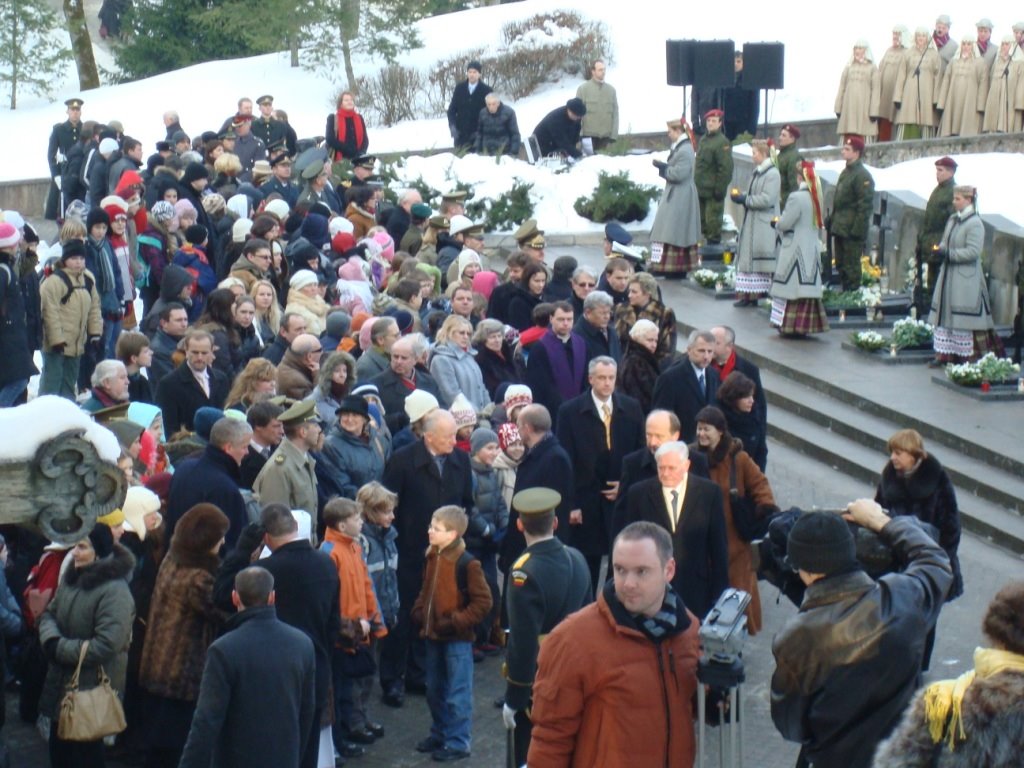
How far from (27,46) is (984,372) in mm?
24339

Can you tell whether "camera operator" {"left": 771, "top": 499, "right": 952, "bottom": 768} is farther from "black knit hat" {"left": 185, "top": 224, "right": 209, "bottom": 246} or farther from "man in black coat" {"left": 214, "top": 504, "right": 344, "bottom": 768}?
"black knit hat" {"left": 185, "top": 224, "right": 209, "bottom": 246}

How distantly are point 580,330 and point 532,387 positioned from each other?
0.65 metres

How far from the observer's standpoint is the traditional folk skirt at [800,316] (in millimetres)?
17734

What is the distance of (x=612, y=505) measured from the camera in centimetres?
1123

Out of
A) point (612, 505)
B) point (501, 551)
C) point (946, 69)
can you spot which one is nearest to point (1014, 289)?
point (612, 505)

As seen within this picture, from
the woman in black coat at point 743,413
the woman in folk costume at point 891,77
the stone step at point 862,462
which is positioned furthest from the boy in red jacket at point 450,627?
the woman in folk costume at point 891,77

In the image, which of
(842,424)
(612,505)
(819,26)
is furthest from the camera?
(819,26)

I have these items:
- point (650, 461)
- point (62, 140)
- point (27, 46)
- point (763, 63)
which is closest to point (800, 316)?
point (763, 63)

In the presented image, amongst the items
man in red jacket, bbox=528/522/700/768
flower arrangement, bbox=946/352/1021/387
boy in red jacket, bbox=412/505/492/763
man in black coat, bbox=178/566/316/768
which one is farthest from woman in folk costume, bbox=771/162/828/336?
man in red jacket, bbox=528/522/700/768

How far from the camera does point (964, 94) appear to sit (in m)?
26.5

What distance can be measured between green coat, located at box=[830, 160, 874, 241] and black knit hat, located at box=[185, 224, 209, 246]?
6.87m

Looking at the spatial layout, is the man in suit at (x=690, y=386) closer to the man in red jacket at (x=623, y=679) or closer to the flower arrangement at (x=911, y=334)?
the flower arrangement at (x=911, y=334)

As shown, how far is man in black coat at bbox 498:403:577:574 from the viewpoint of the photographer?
1026 cm

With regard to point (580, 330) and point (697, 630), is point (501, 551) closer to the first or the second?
point (580, 330)
